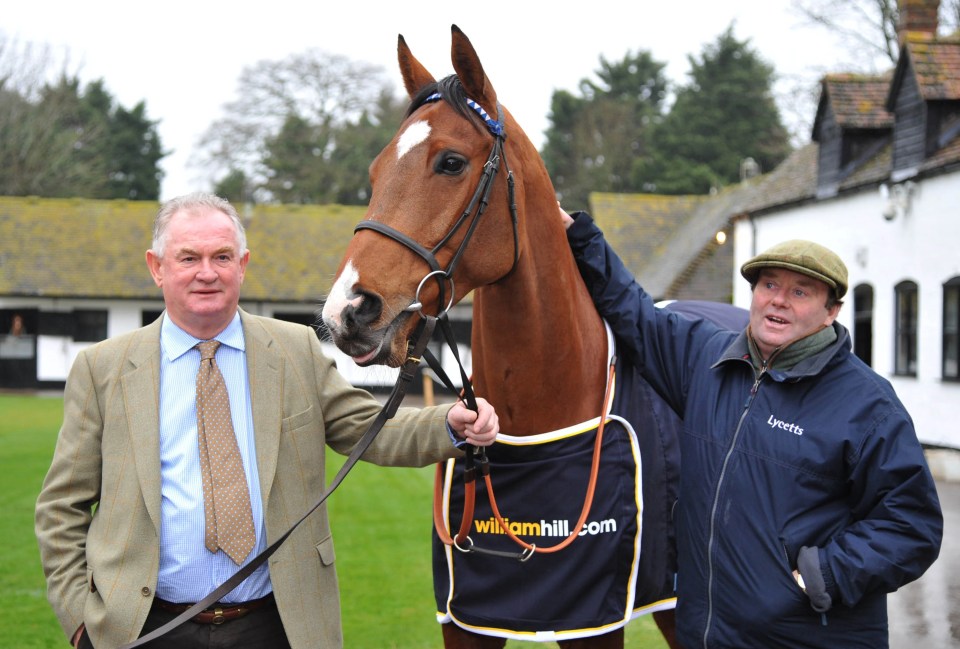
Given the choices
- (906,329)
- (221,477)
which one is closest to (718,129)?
(906,329)

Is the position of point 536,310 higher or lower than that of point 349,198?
lower

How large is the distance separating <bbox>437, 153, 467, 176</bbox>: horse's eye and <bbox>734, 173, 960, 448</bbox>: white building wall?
37.0 feet

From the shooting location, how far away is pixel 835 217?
51.9 ft

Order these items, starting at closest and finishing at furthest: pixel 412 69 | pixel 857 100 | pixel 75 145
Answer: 1. pixel 412 69
2. pixel 857 100
3. pixel 75 145

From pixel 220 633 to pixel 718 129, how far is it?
129 ft

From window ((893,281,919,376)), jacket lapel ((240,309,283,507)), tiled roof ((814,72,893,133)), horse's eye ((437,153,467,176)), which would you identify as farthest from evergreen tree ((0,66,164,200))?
horse's eye ((437,153,467,176))

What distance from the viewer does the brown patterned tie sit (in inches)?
96.0

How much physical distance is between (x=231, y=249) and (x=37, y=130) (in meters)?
34.3

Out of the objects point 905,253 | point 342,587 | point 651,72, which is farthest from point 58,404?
point 651,72

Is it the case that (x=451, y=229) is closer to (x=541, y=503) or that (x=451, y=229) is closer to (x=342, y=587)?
(x=541, y=503)

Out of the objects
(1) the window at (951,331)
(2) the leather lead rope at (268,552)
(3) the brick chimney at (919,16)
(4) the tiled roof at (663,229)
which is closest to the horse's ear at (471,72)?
(2) the leather lead rope at (268,552)

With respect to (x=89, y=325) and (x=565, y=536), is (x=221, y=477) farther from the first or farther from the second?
(x=89, y=325)

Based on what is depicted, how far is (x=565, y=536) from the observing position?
9.14ft

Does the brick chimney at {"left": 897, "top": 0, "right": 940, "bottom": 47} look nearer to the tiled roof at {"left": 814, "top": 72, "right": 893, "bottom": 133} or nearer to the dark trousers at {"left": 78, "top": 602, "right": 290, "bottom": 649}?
the tiled roof at {"left": 814, "top": 72, "right": 893, "bottom": 133}
